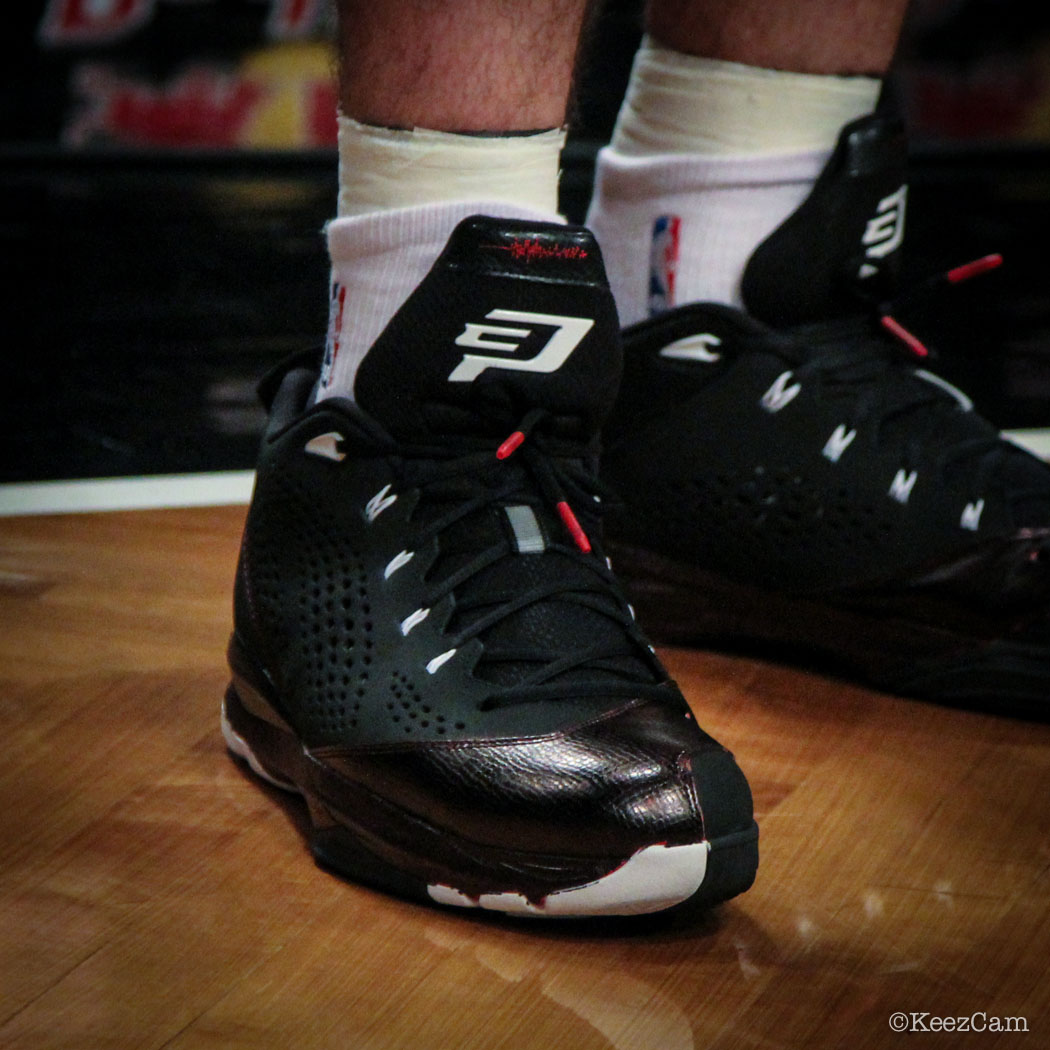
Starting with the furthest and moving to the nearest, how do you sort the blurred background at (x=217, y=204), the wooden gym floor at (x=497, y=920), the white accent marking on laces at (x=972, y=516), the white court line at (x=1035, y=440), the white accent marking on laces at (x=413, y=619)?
1. the blurred background at (x=217, y=204)
2. the white court line at (x=1035, y=440)
3. the white accent marking on laces at (x=972, y=516)
4. the white accent marking on laces at (x=413, y=619)
5. the wooden gym floor at (x=497, y=920)

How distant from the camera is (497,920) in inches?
24.5

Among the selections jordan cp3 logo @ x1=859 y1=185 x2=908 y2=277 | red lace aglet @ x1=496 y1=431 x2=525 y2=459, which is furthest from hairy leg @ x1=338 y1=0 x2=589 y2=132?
jordan cp3 logo @ x1=859 y1=185 x2=908 y2=277

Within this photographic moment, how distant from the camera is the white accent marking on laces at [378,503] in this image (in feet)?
2.25

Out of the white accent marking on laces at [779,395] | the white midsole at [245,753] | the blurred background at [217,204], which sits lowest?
the blurred background at [217,204]

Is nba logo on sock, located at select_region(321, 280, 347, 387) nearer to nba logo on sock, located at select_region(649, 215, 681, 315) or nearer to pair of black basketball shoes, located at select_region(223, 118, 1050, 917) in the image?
pair of black basketball shoes, located at select_region(223, 118, 1050, 917)

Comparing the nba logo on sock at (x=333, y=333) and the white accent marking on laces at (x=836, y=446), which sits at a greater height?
the nba logo on sock at (x=333, y=333)

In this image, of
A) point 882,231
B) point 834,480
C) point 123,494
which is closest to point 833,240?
point 882,231

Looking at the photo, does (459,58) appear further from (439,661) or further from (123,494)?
(123,494)

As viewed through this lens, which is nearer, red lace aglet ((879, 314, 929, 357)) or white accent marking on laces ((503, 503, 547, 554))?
white accent marking on laces ((503, 503, 547, 554))

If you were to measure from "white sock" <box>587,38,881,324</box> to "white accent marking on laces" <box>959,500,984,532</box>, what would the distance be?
0.19 metres

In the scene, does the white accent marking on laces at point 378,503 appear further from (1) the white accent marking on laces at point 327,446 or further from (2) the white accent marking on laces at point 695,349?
(2) the white accent marking on laces at point 695,349

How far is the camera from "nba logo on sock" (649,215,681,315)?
2.95ft

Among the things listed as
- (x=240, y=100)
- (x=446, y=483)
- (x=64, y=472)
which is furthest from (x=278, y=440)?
(x=240, y=100)

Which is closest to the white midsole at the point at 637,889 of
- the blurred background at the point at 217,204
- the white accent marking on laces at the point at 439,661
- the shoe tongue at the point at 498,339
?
the white accent marking on laces at the point at 439,661
